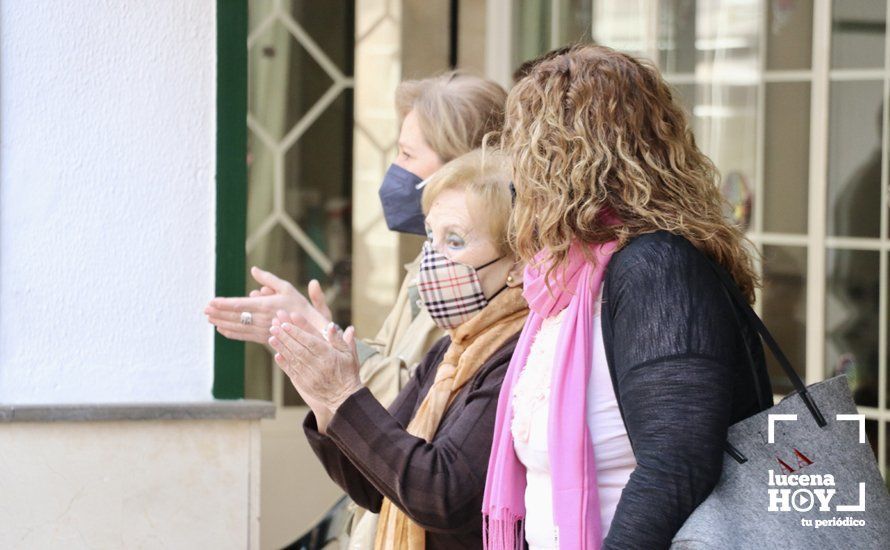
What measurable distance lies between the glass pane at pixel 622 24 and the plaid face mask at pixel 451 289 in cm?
276

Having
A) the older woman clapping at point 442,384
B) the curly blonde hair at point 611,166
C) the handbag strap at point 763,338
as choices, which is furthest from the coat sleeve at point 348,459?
the handbag strap at point 763,338

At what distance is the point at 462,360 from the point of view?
2.33 metres

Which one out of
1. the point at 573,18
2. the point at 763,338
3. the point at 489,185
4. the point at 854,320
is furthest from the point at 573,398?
the point at 573,18

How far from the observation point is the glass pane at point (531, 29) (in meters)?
5.27

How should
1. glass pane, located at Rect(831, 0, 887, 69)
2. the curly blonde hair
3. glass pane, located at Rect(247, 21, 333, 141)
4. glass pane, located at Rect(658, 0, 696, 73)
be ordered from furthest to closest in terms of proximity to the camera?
1. glass pane, located at Rect(247, 21, 333, 141)
2. glass pane, located at Rect(658, 0, 696, 73)
3. glass pane, located at Rect(831, 0, 887, 69)
4. the curly blonde hair

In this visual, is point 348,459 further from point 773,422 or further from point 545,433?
point 773,422

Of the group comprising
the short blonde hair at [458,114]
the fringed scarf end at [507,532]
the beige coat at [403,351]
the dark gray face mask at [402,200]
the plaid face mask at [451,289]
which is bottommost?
the fringed scarf end at [507,532]

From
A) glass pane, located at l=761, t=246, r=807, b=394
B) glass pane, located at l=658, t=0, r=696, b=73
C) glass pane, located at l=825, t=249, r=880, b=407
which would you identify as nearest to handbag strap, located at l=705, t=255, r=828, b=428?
glass pane, located at l=825, t=249, r=880, b=407

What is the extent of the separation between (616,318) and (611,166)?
23cm

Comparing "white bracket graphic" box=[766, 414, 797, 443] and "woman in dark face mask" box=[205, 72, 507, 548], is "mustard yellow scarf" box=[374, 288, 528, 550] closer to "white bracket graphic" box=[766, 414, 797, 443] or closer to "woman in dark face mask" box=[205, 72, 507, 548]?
"woman in dark face mask" box=[205, 72, 507, 548]

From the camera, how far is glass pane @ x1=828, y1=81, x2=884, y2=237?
4.21m

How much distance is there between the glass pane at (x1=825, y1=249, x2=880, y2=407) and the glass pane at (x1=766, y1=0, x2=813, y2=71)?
2.30ft

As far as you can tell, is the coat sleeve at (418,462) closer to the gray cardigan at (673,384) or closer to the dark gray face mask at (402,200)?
the gray cardigan at (673,384)

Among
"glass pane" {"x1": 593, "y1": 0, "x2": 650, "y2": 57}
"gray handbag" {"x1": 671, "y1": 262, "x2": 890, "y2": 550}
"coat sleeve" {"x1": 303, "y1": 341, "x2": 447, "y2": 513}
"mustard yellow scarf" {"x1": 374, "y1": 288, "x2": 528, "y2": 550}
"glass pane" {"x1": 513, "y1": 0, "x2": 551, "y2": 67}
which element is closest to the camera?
"gray handbag" {"x1": 671, "y1": 262, "x2": 890, "y2": 550}
